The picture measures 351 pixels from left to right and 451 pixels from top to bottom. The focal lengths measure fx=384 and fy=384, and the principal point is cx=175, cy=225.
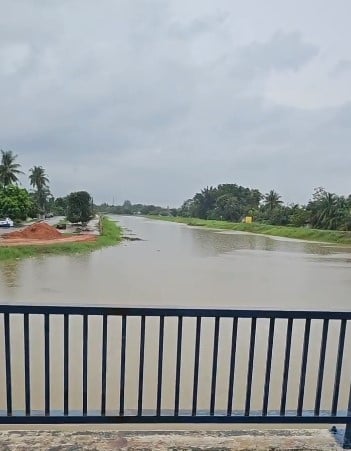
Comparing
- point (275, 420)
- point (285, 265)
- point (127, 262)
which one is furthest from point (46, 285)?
point (285, 265)

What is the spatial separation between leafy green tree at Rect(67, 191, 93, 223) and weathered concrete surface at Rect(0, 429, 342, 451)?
111 ft

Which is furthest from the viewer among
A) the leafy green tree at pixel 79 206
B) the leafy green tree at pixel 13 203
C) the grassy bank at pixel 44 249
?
the leafy green tree at pixel 13 203

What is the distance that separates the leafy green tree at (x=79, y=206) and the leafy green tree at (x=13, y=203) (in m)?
4.57

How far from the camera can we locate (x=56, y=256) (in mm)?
17812

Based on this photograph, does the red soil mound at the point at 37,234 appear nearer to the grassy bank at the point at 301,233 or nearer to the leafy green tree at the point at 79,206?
the leafy green tree at the point at 79,206

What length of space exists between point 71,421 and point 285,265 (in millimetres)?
16995

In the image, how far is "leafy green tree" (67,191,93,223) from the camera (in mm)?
34994

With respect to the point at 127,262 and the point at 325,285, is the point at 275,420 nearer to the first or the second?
the point at 325,285

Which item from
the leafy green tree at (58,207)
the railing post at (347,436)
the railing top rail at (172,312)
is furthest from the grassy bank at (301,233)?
the leafy green tree at (58,207)

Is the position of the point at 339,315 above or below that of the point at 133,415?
above

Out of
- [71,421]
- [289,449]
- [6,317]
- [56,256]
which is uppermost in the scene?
[6,317]

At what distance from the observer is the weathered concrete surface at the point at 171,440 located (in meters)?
2.01

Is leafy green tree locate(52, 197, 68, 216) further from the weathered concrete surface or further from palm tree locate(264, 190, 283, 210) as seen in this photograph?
the weathered concrete surface

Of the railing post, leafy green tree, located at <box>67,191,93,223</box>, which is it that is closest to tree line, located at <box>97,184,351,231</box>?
leafy green tree, located at <box>67,191,93,223</box>
